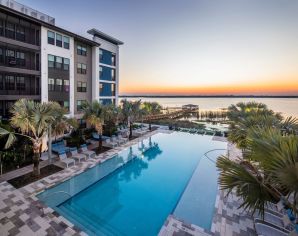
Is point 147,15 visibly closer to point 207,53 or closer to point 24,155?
point 207,53

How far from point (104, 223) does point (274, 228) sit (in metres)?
6.23

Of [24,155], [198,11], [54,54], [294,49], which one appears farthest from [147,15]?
[24,155]

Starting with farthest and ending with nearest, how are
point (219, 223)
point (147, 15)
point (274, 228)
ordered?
1. point (147, 15)
2. point (219, 223)
3. point (274, 228)

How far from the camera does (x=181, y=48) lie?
2528cm

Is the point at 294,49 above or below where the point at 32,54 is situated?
above

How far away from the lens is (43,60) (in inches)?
641

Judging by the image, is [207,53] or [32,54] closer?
[32,54]

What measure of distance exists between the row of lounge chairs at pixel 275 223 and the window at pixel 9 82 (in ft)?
68.1

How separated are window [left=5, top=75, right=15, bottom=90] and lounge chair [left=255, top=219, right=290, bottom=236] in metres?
20.7

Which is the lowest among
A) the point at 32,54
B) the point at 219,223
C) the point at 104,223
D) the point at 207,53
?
the point at 104,223

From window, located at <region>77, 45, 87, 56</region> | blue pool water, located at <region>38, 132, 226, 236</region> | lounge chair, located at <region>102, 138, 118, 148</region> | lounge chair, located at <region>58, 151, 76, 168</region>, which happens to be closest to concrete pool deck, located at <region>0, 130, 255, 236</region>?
blue pool water, located at <region>38, 132, 226, 236</region>

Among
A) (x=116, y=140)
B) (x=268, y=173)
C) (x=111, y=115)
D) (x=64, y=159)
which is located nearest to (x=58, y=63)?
(x=111, y=115)

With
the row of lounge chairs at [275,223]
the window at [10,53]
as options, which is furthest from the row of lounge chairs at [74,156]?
the row of lounge chairs at [275,223]

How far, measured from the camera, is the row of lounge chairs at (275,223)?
550 centimetres
